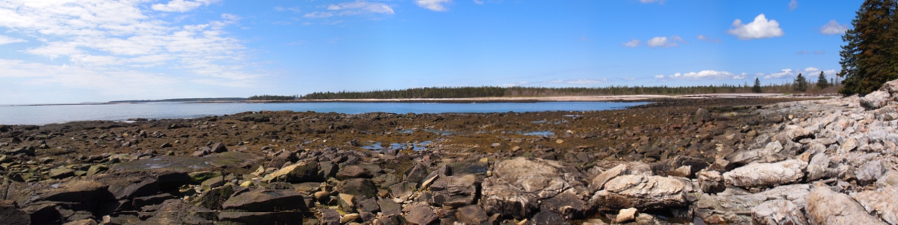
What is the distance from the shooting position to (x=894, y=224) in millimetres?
5465

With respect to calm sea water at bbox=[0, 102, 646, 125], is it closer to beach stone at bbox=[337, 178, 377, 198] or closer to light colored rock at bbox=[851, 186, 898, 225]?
beach stone at bbox=[337, 178, 377, 198]

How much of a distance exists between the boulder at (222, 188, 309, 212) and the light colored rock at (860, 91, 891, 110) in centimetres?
2193

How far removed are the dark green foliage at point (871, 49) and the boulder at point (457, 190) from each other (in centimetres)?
4175

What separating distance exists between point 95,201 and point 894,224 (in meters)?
11.9

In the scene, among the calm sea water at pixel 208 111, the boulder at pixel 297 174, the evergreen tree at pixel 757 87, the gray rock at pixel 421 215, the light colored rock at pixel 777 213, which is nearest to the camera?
the light colored rock at pixel 777 213

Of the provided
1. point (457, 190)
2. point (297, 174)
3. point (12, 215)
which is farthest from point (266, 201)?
point (457, 190)

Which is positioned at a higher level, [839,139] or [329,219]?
[839,139]

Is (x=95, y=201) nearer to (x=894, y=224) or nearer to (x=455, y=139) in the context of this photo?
(x=894, y=224)

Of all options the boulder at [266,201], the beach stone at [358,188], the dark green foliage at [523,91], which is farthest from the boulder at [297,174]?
the dark green foliage at [523,91]

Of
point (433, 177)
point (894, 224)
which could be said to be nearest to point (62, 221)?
point (433, 177)

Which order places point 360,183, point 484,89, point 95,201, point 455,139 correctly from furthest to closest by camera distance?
1. point 484,89
2. point 455,139
3. point 360,183
4. point 95,201

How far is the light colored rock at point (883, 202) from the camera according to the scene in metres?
5.59

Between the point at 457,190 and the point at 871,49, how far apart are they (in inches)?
1965

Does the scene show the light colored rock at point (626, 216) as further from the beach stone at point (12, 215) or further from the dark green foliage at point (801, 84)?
the dark green foliage at point (801, 84)
